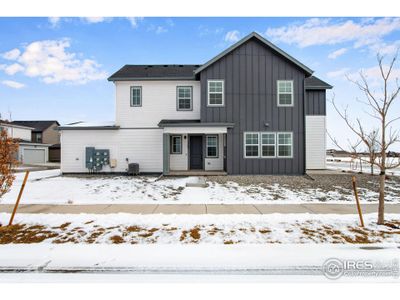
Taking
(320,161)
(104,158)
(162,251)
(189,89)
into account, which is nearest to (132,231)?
(162,251)

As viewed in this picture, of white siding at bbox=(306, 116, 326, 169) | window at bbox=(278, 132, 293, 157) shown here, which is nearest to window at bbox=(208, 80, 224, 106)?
window at bbox=(278, 132, 293, 157)

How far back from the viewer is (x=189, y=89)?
47.5ft

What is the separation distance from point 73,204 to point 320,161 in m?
15.9

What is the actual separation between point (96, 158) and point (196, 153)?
6.69 meters

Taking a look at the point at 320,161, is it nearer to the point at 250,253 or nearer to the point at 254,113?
the point at 254,113

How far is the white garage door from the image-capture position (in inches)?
1095

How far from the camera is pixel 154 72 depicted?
15031mm

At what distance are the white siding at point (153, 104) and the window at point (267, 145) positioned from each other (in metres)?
4.68

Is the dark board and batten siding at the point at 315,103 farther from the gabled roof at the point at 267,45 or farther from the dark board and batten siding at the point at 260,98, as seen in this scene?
the gabled roof at the point at 267,45

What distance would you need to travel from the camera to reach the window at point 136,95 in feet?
47.3

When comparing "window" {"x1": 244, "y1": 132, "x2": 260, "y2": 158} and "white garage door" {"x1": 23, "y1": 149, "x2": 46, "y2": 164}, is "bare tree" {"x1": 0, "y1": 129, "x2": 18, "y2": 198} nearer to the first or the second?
"window" {"x1": 244, "y1": 132, "x2": 260, "y2": 158}

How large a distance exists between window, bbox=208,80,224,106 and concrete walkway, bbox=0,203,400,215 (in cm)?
761

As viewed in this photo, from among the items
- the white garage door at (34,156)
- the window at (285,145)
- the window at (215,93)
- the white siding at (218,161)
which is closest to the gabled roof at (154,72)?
the window at (215,93)

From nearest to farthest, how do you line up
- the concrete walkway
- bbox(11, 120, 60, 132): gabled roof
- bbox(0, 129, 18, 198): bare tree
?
1. bbox(0, 129, 18, 198): bare tree
2. the concrete walkway
3. bbox(11, 120, 60, 132): gabled roof
